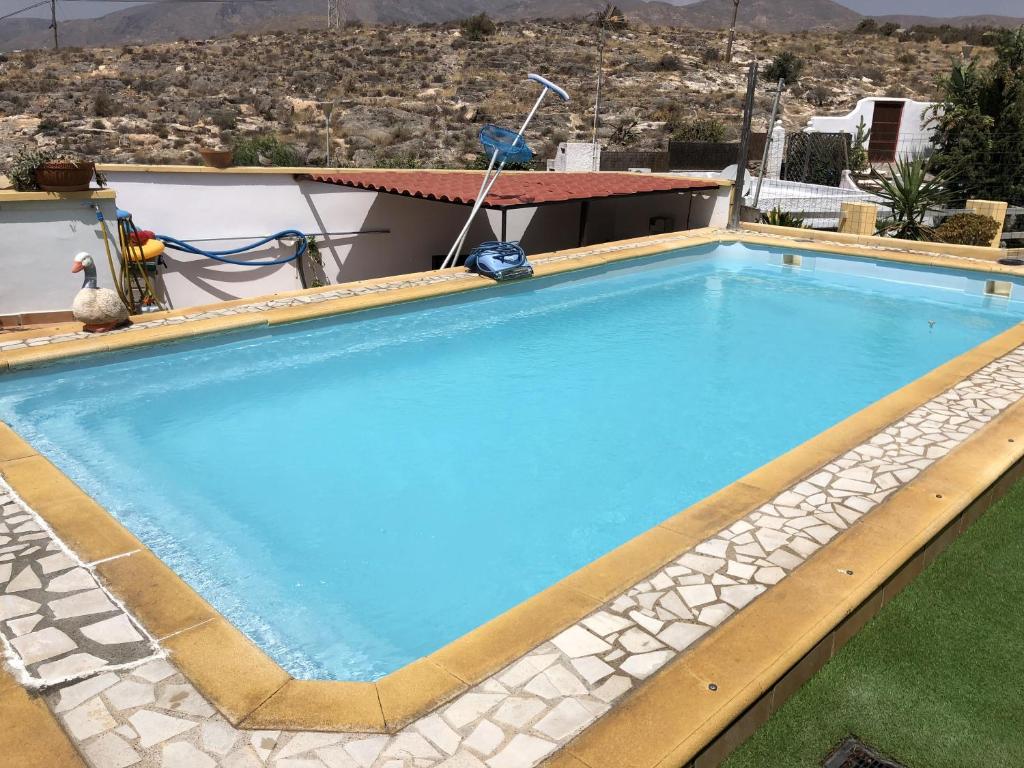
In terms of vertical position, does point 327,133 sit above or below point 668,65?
below

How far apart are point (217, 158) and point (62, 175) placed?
9.50 ft

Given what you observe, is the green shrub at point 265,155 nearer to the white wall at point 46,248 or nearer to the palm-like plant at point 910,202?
the white wall at point 46,248

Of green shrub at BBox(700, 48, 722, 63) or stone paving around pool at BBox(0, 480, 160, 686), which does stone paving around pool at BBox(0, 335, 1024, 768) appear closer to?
stone paving around pool at BBox(0, 480, 160, 686)

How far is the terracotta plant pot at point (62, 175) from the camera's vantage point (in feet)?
27.4

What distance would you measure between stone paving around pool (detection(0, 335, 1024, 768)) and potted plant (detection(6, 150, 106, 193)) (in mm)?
5181

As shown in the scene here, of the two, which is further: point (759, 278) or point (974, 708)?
point (759, 278)

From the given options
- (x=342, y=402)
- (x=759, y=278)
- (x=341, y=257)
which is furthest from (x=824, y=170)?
(x=342, y=402)

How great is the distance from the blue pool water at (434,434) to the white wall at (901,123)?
14.5 metres

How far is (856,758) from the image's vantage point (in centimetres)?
285

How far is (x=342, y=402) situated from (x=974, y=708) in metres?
5.39

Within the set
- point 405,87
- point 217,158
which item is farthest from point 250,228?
point 405,87

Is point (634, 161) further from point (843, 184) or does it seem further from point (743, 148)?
point (743, 148)

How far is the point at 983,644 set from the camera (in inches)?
135

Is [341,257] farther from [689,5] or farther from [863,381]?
[689,5]
